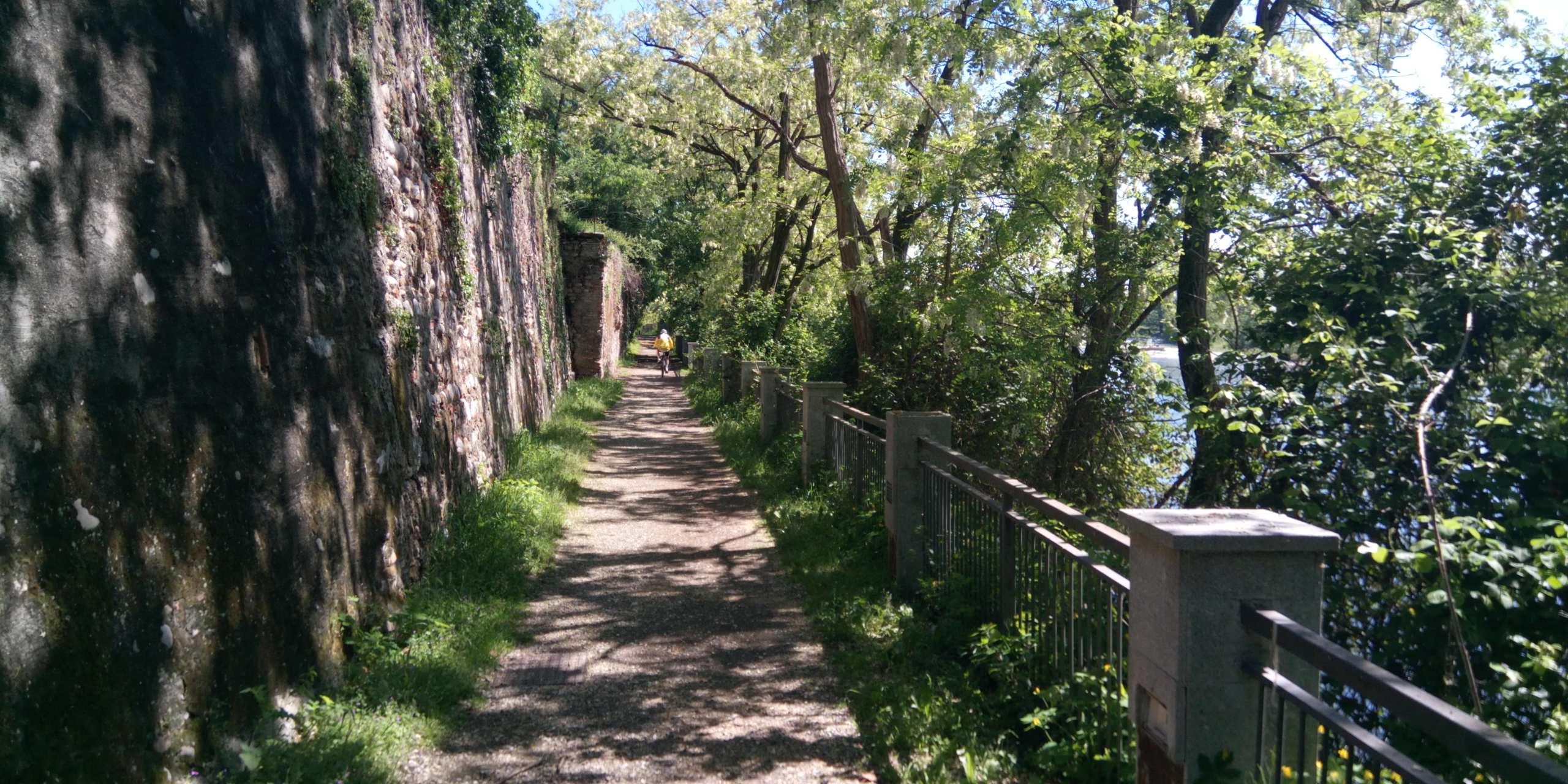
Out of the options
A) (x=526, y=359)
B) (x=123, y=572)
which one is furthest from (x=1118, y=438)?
(x=526, y=359)

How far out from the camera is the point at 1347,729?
3.09 meters

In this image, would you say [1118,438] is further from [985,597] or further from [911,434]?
[985,597]

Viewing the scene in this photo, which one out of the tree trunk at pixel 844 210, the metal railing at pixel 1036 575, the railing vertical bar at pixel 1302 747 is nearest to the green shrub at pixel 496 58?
the tree trunk at pixel 844 210

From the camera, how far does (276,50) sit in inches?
221

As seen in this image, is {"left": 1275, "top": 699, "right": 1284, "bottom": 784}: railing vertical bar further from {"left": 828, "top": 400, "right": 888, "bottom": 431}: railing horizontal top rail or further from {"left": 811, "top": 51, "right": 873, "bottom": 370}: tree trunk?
{"left": 811, "top": 51, "right": 873, "bottom": 370}: tree trunk

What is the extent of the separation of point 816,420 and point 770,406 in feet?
13.5

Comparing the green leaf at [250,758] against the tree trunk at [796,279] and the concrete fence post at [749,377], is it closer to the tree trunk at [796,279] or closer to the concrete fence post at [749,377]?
the concrete fence post at [749,377]

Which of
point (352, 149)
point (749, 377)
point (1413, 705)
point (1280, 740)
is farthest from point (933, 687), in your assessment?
point (749, 377)

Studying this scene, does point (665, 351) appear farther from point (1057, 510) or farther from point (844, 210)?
point (1057, 510)

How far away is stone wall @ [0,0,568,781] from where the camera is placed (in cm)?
342

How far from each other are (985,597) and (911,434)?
175cm

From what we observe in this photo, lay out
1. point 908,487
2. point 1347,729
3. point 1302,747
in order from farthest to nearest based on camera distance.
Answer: point 908,487
point 1302,747
point 1347,729

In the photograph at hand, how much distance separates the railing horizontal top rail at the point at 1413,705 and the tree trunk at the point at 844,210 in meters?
8.78

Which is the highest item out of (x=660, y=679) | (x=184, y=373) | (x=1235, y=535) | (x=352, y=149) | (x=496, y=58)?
(x=496, y=58)
